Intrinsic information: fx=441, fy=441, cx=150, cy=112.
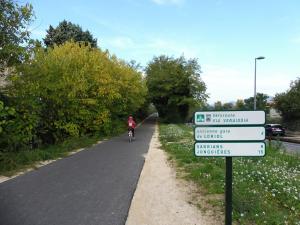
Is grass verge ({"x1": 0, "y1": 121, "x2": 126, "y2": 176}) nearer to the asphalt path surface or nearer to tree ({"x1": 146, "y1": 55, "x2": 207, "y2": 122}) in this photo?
the asphalt path surface

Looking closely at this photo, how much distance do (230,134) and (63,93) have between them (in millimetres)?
15247

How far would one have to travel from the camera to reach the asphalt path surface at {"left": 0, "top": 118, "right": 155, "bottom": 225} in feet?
24.0

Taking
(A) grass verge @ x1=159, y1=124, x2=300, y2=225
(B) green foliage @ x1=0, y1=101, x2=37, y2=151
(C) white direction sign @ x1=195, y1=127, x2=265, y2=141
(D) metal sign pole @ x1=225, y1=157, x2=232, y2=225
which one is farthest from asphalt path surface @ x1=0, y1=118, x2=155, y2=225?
(C) white direction sign @ x1=195, y1=127, x2=265, y2=141

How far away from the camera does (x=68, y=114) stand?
21.8 meters

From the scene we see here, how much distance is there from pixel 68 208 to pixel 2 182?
3.62 m

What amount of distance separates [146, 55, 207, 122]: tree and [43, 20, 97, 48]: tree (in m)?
9.56

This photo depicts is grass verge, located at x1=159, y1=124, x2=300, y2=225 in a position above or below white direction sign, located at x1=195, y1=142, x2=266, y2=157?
below

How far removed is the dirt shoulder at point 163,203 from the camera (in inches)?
288

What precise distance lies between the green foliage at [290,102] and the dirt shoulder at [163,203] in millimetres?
41681

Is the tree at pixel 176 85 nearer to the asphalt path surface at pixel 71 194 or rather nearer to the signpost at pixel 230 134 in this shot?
the asphalt path surface at pixel 71 194

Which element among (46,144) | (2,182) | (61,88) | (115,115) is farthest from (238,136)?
(115,115)

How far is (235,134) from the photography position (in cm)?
593

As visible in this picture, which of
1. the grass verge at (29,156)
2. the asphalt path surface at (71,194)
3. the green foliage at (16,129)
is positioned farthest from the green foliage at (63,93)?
the asphalt path surface at (71,194)

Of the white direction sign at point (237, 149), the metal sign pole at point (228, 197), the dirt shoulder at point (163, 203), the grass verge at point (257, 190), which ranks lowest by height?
the dirt shoulder at point (163, 203)
